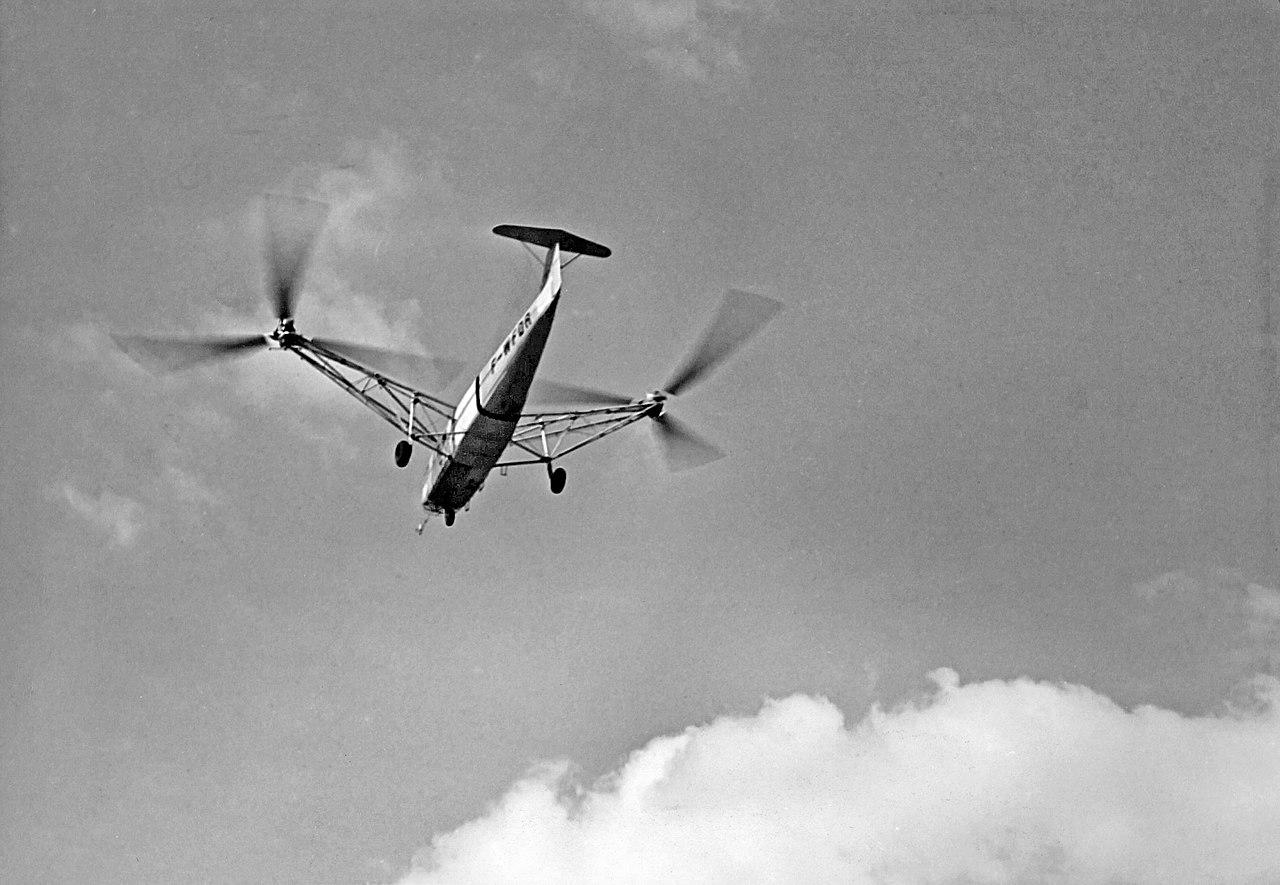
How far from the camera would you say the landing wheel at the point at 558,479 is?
44.8 metres

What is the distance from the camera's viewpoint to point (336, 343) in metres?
44.0

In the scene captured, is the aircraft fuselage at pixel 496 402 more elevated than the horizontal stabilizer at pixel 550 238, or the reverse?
the horizontal stabilizer at pixel 550 238

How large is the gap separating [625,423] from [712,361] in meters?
3.22

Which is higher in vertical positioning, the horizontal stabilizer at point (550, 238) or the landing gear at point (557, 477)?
the horizontal stabilizer at point (550, 238)

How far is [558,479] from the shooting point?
4494 centimetres

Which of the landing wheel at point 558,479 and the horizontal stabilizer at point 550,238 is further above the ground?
the horizontal stabilizer at point 550,238

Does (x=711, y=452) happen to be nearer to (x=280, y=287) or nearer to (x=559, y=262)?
(x=559, y=262)

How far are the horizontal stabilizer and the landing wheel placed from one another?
6.16 m

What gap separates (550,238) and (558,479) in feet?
22.4

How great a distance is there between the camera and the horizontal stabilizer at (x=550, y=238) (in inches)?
1708

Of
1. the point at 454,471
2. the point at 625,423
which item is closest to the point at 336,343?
the point at 454,471

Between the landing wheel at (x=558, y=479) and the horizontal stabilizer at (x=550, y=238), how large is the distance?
616 centimetres

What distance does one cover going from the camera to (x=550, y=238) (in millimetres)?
43656

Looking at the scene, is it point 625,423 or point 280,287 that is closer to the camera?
point 280,287
